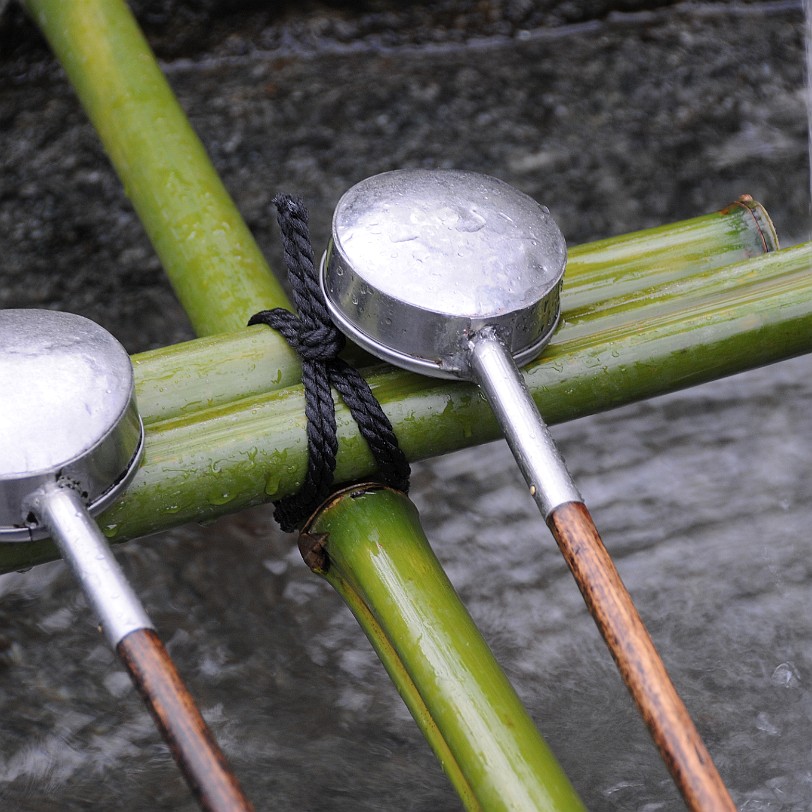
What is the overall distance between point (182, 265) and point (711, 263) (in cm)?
55

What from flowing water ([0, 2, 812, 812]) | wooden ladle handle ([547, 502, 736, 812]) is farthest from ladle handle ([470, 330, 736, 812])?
flowing water ([0, 2, 812, 812])

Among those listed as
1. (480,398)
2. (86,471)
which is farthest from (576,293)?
(86,471)

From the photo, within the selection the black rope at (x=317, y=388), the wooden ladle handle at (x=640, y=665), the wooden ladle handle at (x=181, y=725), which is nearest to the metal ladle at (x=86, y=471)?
the wooden ladle handle at (x=181, y=725)

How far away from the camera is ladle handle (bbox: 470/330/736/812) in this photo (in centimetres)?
66

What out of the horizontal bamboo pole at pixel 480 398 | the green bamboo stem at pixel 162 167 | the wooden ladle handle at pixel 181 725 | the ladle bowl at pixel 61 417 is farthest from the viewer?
the green bamboo stem at pixel 162 167

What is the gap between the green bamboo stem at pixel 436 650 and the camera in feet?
2.50

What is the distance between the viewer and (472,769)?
2.53 feet

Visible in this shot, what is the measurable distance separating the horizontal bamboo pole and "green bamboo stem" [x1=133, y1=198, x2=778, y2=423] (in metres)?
0.04

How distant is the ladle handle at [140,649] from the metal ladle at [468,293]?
0.90 ft

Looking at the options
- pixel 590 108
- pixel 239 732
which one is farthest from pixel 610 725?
pixel 590 108

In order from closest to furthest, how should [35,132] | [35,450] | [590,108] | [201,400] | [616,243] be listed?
1. [35,450]
2. [201,400]
3. [616,243]
4. [35,132]
5. [590,108]

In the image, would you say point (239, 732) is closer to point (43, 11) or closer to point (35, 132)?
point (43, 11)

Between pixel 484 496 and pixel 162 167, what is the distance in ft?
2.18

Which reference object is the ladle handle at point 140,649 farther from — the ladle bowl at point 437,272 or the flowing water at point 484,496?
the flowing water at point 484,496
